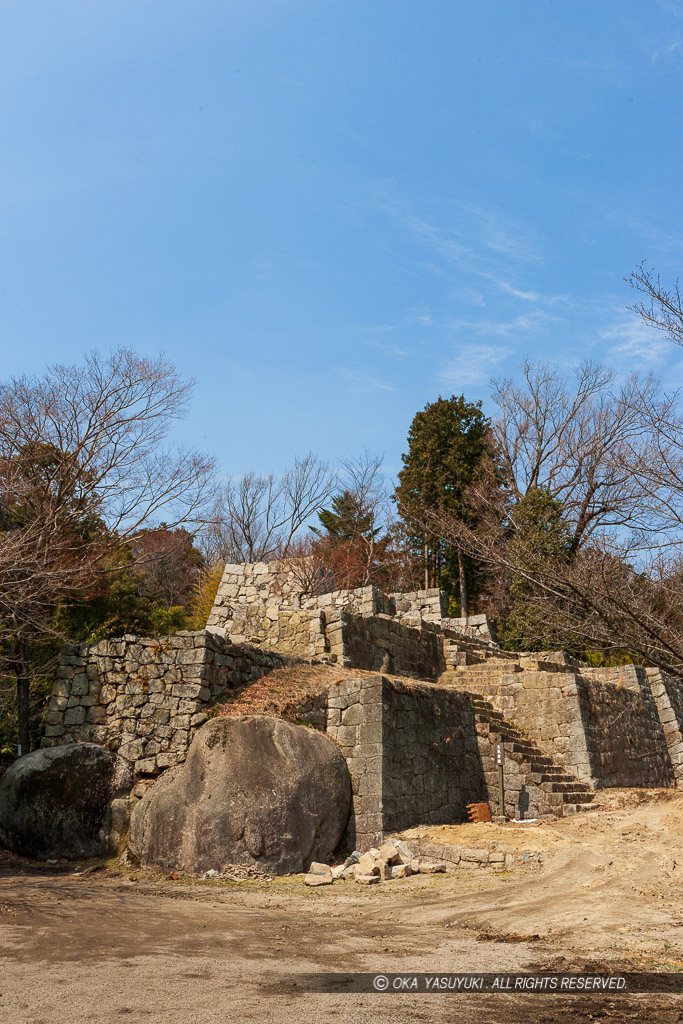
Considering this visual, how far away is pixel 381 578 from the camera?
98.1 ft

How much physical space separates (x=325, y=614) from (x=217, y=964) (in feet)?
36.7

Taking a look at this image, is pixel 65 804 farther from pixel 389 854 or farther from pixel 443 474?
pixel 443 474

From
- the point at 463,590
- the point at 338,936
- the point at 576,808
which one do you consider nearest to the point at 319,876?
the point at 338,936

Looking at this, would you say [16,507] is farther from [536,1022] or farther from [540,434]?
[540,434]

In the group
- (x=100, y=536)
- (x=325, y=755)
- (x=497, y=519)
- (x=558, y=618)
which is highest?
(x=100, y=536)

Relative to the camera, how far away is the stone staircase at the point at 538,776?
12.8 metres

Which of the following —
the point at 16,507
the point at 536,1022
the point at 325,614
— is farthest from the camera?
the point at 325,614

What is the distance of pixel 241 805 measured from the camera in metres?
9.06

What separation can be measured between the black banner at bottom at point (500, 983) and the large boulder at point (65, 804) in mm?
6065

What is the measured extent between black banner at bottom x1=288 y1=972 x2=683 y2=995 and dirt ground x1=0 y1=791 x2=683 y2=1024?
109 millimetres

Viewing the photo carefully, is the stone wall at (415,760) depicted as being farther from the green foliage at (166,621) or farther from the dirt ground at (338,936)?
the green foliage at (166,621)

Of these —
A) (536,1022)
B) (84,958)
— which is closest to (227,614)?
(84,958)

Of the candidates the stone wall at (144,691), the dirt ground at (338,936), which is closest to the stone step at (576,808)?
the dirt ground at (338,936)

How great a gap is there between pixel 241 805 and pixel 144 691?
8.30 feet
